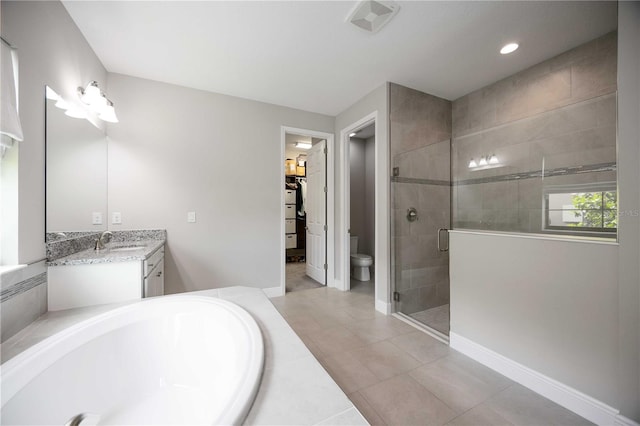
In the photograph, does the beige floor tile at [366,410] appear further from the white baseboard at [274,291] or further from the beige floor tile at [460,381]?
the white baseboard at [274,291]

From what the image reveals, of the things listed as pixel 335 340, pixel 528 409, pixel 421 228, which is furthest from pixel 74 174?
pixel 528 409

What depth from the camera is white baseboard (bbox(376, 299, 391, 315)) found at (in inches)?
98.0

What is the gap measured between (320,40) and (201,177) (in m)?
1.86

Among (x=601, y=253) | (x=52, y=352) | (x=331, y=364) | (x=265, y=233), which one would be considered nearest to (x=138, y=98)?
(x=265, y=233)

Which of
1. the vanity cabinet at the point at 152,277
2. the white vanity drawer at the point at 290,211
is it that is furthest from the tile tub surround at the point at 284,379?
the white vanity drawer at the point at 290,211

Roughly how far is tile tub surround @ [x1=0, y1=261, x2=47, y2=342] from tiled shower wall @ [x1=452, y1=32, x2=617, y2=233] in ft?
9.83

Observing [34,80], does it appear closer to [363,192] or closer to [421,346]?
[421,346]

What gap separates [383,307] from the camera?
2535 millimetres

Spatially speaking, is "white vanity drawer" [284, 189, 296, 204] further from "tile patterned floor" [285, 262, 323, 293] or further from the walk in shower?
the walk in shower

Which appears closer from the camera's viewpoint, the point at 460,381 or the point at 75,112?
the point at 460,381

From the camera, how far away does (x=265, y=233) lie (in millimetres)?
2943

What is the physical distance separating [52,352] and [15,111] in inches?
45.0

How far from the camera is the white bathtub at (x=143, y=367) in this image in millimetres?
828

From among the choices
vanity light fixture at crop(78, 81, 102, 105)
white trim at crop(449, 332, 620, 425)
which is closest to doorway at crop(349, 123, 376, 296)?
white trim at crop(449, 332, 620, 425)
